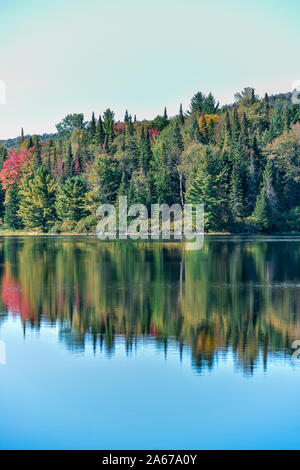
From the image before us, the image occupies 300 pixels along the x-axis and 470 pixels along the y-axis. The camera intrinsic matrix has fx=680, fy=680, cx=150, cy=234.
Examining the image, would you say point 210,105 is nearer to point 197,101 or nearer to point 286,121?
point 197,101

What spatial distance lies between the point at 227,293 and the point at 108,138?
291 feet

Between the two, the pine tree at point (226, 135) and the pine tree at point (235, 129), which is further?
the pine tree at point (235, 129)

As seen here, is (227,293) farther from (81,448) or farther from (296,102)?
(296,102)

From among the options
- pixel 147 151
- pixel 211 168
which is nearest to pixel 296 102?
pixel 147 151

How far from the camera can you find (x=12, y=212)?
93938mm

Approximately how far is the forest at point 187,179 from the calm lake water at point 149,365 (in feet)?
177

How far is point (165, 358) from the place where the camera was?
1508cm

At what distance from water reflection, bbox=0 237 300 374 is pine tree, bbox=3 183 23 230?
180 feet

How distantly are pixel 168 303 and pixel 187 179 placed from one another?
62.8 meters

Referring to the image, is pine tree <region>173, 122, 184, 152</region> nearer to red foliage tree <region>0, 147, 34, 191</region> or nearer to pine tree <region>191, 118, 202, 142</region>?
pine tree <region>191, 118, 202, 142</region>

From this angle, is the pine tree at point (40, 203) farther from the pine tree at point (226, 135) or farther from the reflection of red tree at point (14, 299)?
the reflection of red tree at point (14, 299)

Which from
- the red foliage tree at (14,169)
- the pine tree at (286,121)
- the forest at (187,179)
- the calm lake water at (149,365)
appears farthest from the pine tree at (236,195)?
the calm lake water at (149,365)

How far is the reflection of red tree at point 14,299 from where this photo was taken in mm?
21219

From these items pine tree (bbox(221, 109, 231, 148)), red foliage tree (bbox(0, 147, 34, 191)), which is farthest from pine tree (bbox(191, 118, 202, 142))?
red foliage tree (bbox(0, 147, 34, 191))
